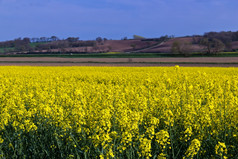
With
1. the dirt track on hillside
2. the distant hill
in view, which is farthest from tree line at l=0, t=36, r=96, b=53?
the dirt track on hillside

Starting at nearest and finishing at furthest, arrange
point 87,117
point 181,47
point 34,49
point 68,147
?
point 68,147 → point 87,117 → point 181,47 → point 34,49

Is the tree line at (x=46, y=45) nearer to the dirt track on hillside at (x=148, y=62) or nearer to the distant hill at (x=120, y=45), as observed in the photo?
the distant hill at (x=120, y=45)

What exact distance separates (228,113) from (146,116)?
6.60 ft

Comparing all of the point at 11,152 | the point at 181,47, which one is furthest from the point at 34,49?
the point at 11,152

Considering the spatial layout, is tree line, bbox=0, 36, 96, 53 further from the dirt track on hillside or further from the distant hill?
the dirt track on hillside

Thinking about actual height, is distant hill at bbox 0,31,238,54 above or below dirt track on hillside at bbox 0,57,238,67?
above

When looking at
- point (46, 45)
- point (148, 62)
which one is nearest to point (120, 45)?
point (46, 45)

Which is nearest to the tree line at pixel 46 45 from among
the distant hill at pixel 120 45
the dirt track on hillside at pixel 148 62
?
the distant hill at pixel 120 45

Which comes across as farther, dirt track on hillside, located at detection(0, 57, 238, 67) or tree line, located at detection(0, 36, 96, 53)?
tree line, located at detection(0, 36, 96, 53)

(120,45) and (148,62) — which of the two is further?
(120,45)

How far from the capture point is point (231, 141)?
5.08m

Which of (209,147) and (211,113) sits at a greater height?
(211,113)

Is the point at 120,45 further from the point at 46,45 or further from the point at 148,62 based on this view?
the point at 148,62

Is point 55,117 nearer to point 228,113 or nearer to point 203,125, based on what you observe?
point 203,125
